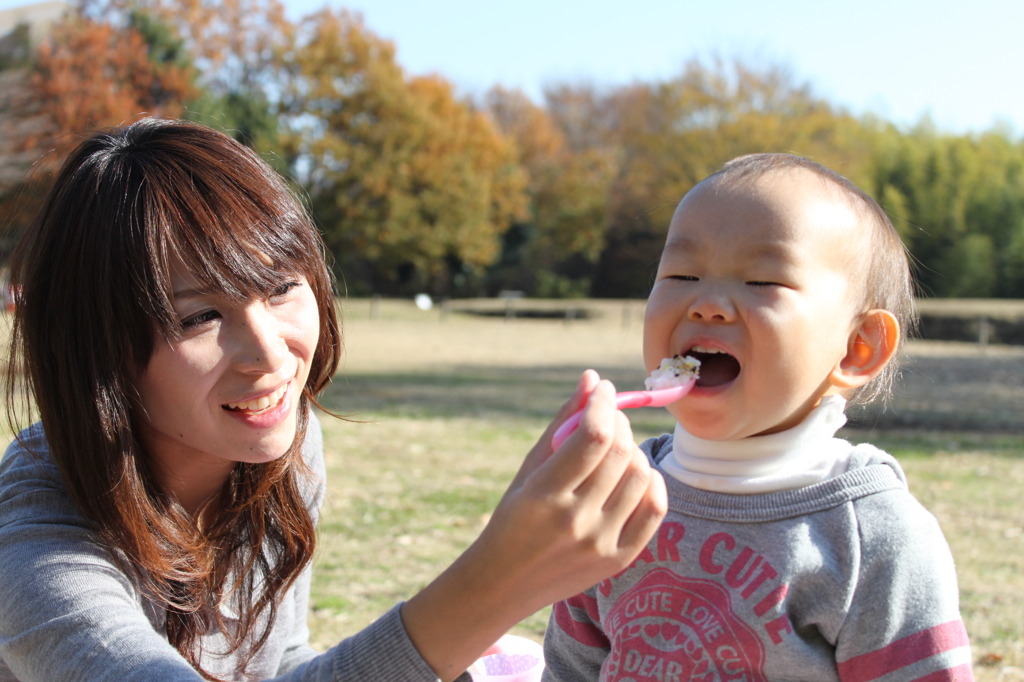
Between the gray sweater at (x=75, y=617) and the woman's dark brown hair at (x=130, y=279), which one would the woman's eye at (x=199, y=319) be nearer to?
the woman's dark brown hair at (x=130, y=279)

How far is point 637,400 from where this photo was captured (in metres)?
1.41

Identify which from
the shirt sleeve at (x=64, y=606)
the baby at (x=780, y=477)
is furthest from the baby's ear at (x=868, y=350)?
the shirt sleeve at (x=64, y=606)

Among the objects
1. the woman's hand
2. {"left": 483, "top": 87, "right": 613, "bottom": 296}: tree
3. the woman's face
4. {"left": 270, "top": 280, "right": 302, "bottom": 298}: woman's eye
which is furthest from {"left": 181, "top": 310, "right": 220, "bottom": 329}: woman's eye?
{"left": 483, "top": 87, "right": 613, "bottom": 296}: tree

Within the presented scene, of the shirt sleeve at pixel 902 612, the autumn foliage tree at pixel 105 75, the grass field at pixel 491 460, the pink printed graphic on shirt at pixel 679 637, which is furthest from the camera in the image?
the autumn foliage tree at pixel 105 75

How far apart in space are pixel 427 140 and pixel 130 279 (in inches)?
1212

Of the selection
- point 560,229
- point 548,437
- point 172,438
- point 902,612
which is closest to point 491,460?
point 172,438

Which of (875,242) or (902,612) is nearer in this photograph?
(902,612)

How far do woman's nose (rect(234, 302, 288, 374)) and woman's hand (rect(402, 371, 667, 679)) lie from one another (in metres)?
0.57

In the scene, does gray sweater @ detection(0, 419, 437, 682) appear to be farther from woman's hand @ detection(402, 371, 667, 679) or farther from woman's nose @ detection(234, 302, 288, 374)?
woman's nose @ detection(234, 302, 288, 374)

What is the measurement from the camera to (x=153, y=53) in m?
27.0

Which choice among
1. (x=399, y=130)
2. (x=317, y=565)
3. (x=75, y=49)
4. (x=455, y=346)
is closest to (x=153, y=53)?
(x=75, y=49)

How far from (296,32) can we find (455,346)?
17.2 meters

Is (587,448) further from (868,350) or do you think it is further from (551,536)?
(868,350)

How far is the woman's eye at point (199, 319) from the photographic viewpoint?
5.48 ft
